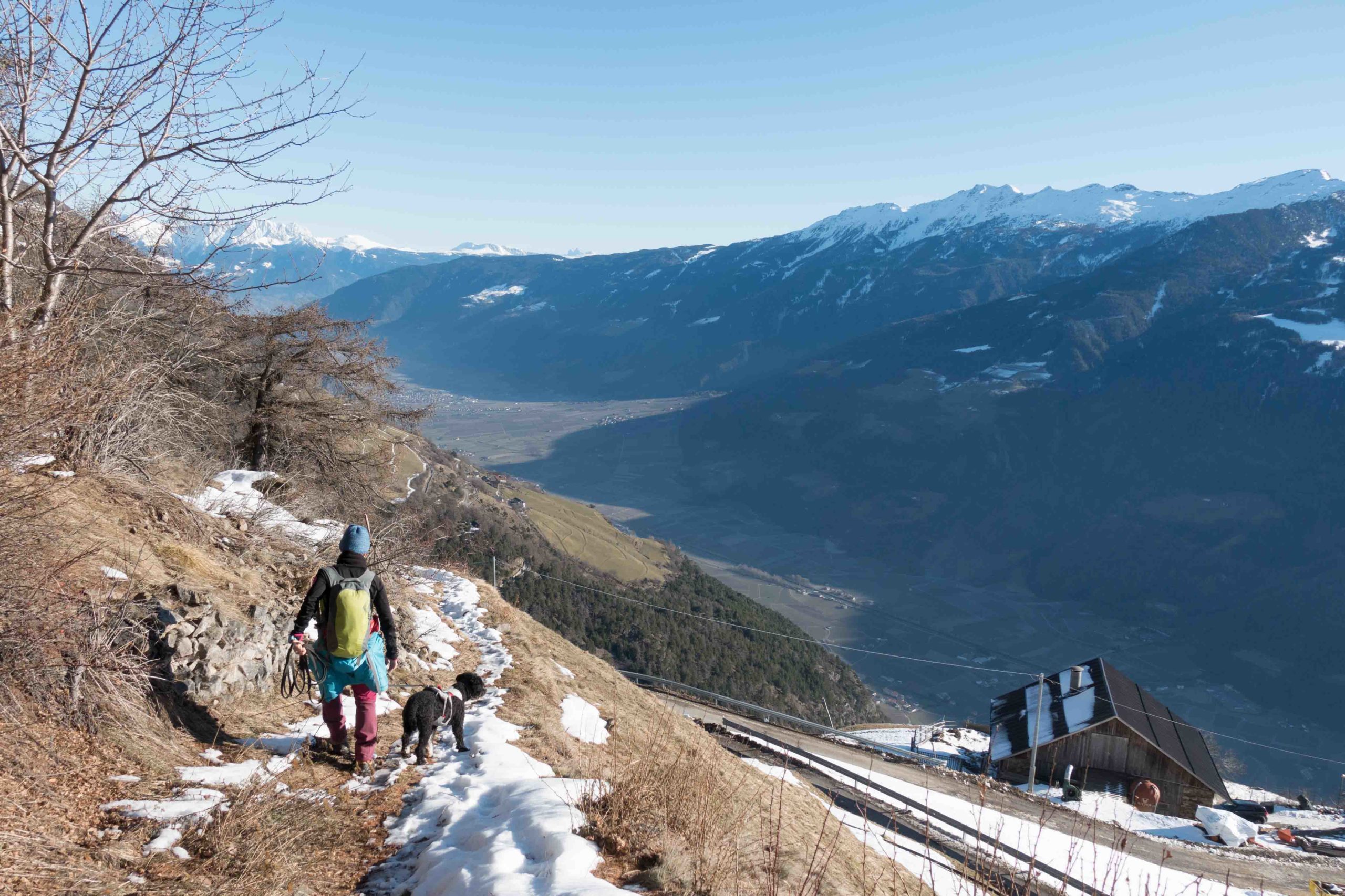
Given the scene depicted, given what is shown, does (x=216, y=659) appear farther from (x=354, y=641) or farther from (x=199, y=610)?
(x=354, y=641)

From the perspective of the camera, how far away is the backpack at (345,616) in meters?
5.19

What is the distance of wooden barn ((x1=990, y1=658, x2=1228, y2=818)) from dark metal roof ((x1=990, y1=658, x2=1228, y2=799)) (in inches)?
1.7

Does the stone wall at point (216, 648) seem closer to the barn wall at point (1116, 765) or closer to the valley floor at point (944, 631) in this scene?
the barn wall at point (1116, 765)

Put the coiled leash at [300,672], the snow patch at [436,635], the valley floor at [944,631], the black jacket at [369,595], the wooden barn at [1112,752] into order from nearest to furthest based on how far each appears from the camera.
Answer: the black jacket at [369,595]
the coiled leash at [300,672]
the snow patch at [436,635]
the wooden barn at [1112,752]
the valley floor at [944,631]

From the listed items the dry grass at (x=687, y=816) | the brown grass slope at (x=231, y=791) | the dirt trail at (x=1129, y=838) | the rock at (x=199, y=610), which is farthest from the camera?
the dirt trail at (x=1129, y=838)

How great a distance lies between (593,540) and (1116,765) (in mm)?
57791

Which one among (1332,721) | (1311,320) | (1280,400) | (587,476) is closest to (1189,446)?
(1280,400)

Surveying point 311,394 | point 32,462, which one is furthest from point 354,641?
point 311,394

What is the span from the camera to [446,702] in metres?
6.30

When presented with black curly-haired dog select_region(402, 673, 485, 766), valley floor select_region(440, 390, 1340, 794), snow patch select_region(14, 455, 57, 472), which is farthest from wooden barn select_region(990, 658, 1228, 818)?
valley floor select_region(440, 390, 1340, 794)

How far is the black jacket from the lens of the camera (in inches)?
197

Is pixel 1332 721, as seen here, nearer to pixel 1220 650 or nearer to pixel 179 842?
pixel 1220 650

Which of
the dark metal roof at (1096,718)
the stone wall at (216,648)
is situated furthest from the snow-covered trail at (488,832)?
the dark metal roof at (1096,718)

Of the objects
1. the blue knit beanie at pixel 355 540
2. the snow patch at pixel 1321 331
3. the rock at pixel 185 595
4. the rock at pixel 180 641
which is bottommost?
the rock at pixel 180 641
